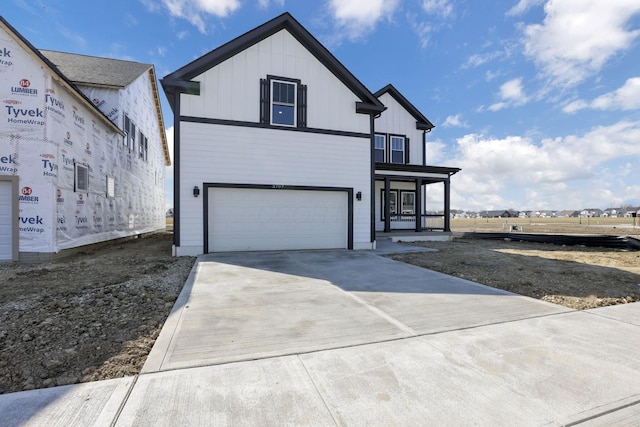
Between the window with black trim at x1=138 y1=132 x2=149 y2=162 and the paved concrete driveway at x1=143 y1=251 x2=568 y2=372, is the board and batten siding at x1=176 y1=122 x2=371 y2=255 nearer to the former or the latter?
the paved concrete driveway at x1=143 y1=251 x2=568 y2=372

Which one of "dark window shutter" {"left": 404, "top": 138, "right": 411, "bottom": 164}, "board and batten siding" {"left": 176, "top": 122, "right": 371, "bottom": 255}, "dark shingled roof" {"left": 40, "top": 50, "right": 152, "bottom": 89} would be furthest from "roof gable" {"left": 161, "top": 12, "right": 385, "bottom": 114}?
"dark window shutter" {"left": 404, "top": 138, "right": 411, "bottom": 164}

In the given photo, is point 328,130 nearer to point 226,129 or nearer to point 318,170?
point 318,170

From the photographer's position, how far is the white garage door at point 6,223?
25.4ft

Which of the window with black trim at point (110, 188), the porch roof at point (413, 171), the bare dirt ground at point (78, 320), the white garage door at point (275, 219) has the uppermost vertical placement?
the porch roof at point (413, 171)

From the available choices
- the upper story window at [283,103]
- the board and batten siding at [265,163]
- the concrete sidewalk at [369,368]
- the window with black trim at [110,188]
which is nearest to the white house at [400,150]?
the board and batten siding at [265,163]

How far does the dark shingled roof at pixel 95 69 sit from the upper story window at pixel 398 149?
42.6 feet

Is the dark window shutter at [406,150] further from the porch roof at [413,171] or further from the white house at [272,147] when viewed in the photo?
the white house at [272,147]

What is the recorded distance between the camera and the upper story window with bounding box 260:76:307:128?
9.90 m

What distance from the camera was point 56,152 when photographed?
8297 mm

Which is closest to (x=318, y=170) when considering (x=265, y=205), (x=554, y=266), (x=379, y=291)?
(x=265, y=205)

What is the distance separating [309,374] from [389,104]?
16.4m

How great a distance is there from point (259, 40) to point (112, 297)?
8763mm

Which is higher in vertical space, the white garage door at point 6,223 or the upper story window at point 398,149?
the upper story window at point 398,149

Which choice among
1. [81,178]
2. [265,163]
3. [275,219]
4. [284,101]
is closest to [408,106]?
[284,101]
